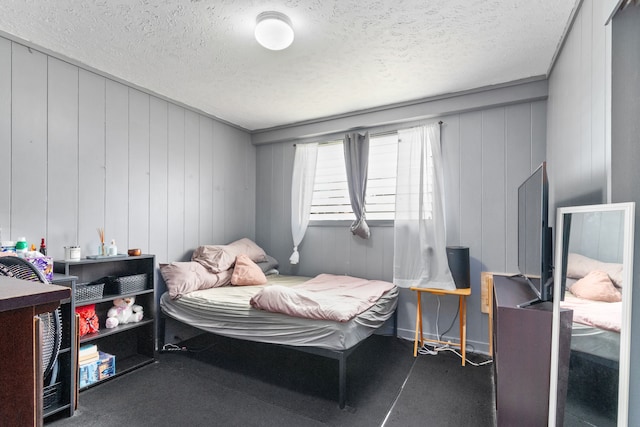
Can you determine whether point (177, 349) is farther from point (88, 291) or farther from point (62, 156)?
point (62, 156)

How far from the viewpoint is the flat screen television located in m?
1.70

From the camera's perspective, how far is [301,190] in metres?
4.02

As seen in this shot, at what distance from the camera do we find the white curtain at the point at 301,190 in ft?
13.0

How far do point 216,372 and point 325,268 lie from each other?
170 centimetres

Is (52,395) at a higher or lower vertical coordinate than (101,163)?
lower

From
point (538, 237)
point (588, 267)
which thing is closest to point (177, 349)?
point (538, 237)

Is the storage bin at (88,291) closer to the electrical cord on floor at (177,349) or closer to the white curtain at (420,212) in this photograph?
the electrical cord on floor at (177,349)

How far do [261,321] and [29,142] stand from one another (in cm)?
219

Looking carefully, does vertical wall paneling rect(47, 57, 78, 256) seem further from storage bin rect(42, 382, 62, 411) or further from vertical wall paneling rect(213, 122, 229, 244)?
vertical wall paneling rect(213, 122, 229, 244)

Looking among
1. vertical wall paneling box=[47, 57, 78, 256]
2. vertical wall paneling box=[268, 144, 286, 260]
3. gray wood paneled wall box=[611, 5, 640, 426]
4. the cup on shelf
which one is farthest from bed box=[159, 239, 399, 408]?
gray wood paneled wall box=[611, 5, 640, 426]

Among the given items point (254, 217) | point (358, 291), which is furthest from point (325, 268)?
point (254, 217)

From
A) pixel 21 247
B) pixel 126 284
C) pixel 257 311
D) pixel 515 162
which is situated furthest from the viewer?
pixel 515 162

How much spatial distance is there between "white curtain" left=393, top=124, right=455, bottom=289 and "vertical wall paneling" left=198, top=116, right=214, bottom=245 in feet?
7.25

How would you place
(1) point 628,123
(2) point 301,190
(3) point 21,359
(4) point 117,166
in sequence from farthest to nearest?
(2) point 301,190, (4) point 117,166, (1) point 628,123, (3) point 21,359
